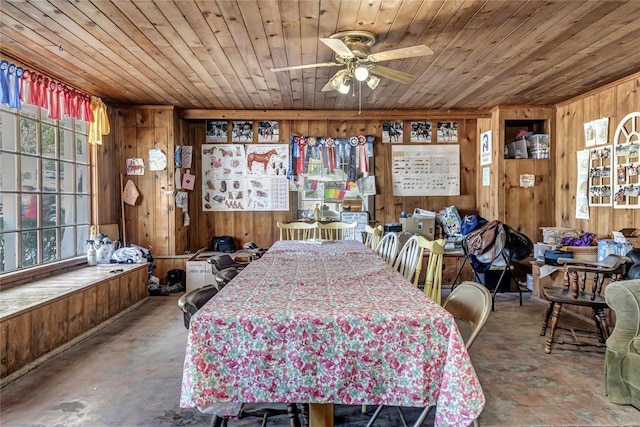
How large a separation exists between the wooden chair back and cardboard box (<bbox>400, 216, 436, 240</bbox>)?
3.80m

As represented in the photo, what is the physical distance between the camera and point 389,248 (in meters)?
3.48

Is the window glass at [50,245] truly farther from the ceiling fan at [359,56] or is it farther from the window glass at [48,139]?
the ceiling fan at [359,56]

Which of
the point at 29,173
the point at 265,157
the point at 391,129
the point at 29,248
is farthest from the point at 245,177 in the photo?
the point at 29,248

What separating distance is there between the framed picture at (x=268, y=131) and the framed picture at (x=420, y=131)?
1946mm

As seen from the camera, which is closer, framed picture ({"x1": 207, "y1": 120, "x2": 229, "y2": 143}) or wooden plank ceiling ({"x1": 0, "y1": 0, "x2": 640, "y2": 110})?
wooden plank ceiling ({"x1": 0, "y1": 0, "x2": 640, "y2": 110})

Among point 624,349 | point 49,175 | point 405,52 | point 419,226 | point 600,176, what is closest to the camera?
point 624,349

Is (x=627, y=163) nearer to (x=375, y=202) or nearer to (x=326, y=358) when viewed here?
(x=375, y=202)

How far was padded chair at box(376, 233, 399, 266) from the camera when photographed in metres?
3.30

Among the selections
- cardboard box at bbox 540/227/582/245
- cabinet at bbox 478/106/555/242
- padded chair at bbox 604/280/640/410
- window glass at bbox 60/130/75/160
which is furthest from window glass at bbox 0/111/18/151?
cardboard box at bbox 540/227/582/245

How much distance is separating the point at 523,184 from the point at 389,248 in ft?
9.57

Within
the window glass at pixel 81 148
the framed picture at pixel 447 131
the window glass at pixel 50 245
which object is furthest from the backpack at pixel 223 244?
the framed picture at pixel 447 131

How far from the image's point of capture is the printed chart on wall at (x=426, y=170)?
5961mm

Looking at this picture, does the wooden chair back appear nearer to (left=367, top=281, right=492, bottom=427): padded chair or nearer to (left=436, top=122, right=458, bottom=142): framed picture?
(left=367, top=281, right=492, bottom=427): padded chair

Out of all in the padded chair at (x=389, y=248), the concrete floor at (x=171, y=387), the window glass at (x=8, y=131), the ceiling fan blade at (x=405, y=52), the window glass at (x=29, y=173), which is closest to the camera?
the concrete floor at (x=171, y=387)
